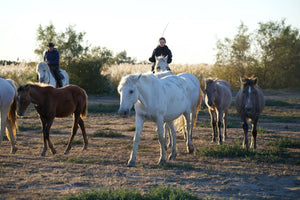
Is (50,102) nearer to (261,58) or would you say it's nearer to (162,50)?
(162,50)

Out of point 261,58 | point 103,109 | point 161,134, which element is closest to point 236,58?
point 261,58

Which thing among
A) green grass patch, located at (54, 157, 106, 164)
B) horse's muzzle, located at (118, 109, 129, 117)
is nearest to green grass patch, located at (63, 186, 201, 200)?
horse's muzzle, located at (118, 109, 129, 117)

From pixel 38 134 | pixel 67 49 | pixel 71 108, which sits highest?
pixel 67 49

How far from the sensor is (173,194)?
443 cm

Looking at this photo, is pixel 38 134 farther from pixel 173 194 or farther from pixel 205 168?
pixel 173 194

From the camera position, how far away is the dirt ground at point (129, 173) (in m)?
5.17

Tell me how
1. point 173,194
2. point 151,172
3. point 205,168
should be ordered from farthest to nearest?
1. point 205,168
2. point 151,172
3. point 173,194

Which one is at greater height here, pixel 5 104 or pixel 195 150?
pixel 5 104

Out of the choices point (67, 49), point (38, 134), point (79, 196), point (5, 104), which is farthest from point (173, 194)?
point (67, 49)

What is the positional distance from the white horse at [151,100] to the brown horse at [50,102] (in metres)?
2.20

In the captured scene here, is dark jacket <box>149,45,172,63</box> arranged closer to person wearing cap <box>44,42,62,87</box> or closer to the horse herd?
the horse herd

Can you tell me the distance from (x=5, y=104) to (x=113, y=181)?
380 cm

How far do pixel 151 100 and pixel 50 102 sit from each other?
102 inches

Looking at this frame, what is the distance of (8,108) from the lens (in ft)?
26.0
